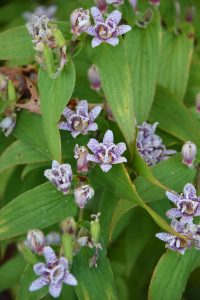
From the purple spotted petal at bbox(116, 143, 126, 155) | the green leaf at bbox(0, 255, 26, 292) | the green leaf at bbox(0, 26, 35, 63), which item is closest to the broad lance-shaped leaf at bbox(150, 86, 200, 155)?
the purple spotted petal at bbox(116, 143, 126, 155)

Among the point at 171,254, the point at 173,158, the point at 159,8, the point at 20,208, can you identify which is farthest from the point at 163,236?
the point at 159,8

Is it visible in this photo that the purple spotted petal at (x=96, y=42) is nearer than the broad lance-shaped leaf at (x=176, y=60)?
Yes

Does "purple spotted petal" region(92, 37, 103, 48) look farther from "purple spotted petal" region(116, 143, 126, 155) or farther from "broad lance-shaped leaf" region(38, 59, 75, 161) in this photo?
"purple spotted petal" region(116, 143, 126, 155)

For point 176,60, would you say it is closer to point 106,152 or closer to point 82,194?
point 106,152

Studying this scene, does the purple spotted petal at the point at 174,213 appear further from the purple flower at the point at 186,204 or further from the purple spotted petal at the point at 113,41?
the purple spotted petal at the point at 113,41

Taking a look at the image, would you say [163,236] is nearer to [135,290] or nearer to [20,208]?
[20,208]

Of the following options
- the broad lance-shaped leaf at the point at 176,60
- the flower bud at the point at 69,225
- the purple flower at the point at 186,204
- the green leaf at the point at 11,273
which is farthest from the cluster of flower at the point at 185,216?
the green leaf at the point at 11,273
